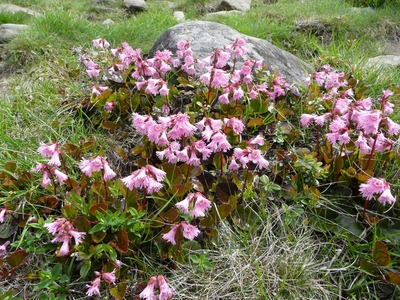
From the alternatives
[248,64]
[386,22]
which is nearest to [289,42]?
[386,22]

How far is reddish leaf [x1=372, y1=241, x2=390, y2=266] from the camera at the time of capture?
1793mm

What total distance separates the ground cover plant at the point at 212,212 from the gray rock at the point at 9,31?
3394mm

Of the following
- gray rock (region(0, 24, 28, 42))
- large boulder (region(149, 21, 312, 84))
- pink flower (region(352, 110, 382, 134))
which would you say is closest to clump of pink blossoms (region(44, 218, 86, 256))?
pink flower (region(352, 110, 382, 134))

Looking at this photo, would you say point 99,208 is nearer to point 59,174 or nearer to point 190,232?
point 59,174

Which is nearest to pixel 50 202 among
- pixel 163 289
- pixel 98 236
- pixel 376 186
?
pixel 98 236

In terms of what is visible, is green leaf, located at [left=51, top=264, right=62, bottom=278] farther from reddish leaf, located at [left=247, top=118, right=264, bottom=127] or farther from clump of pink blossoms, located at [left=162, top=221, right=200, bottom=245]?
reddish leaf, located at [left=247, top=118, right=264, bottom=127]

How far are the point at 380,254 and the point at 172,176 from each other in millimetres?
1098

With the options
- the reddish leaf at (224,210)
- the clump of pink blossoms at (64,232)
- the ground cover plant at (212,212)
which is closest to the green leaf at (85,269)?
the ground cover plant at (212,212)

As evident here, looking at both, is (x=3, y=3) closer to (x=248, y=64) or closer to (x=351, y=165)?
(x=248, y=64)

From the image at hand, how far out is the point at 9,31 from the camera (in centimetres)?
552

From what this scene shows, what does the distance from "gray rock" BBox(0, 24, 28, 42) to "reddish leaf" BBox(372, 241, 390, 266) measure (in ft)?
17.6

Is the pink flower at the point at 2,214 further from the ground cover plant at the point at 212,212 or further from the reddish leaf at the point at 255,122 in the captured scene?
the reddish leaf at the point at 255,122

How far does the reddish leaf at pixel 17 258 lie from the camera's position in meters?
1.87

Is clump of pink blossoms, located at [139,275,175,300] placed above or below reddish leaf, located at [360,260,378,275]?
above
